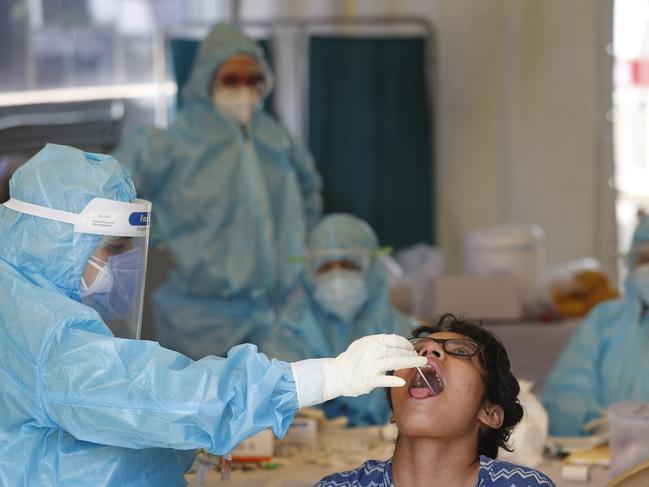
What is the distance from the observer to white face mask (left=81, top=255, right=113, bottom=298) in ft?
7.43

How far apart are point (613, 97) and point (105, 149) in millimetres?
2865

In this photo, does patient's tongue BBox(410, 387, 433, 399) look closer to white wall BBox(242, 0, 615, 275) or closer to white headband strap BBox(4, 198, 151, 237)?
white headband strap BBox(4, 198, 151, 237)

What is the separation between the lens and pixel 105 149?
6086 millimetres

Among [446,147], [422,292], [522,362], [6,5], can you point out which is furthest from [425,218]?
[6,5]

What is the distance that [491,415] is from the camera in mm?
2490

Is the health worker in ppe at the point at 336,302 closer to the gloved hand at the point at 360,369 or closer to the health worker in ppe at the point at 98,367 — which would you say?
the health worker in ppe at the point at 98,367

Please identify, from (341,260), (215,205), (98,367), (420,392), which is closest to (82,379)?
(98,367)

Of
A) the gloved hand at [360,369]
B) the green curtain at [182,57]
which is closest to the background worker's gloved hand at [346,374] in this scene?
the gloved hand at [360,369]

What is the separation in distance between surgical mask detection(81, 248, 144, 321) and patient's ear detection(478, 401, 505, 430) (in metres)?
0.80

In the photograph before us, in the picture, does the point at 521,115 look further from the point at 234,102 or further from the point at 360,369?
the point at 360,369

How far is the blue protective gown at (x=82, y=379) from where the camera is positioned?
6.59ft

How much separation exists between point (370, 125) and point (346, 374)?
4.36 metres

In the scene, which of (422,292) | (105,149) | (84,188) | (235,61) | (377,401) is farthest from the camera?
(105,149)

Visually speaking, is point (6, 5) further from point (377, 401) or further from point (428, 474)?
point (428, 474)
